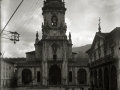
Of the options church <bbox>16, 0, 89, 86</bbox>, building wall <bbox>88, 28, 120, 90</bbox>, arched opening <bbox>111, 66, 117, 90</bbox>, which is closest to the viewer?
building wall <bbox>88, 28, 120, 90</bbox>

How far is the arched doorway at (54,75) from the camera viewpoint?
57.8 m

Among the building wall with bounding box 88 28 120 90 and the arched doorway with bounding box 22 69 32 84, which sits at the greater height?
the building wall with bounding box 88 28 120 90

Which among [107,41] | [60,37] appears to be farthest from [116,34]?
[60,37]

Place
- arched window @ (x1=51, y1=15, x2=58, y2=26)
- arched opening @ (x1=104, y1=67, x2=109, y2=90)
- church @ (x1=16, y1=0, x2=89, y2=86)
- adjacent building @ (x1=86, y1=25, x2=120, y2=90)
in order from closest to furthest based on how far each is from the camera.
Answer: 1. adjacent building @ (x1=86, y1=25, x2=120, y2=90)
2. arched opening @ (x1=104, y1=67, x2=109, y2=90)
3. church @ (x1=16, y1=0, x2=89, y2=86)
4. arched window @ (x1=51, y1=15, x2=58, y2=26)

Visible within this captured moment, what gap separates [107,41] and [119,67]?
6516mm

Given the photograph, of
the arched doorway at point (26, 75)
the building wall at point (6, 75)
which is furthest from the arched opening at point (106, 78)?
the arched doorway at point (26, 75)

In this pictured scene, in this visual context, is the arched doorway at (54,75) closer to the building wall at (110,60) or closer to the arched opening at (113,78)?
the building wall at (110,60)

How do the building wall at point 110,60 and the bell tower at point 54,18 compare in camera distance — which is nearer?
the building wall at point 110,60

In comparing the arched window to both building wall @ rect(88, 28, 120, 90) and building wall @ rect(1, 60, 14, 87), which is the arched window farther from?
building wall @ rect(88, 28, 120, 90)

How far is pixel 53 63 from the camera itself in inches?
2280

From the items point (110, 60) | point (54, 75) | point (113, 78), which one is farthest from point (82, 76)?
point (110, 60)

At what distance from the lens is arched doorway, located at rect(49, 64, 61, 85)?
5784 centimetres

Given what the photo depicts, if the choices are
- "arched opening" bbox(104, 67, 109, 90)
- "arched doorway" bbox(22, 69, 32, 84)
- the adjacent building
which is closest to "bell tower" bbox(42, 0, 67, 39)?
"arched doorway" bbox(22, 69, 32, 84)

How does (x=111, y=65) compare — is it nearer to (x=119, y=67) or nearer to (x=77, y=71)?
(x=119, y=67)
